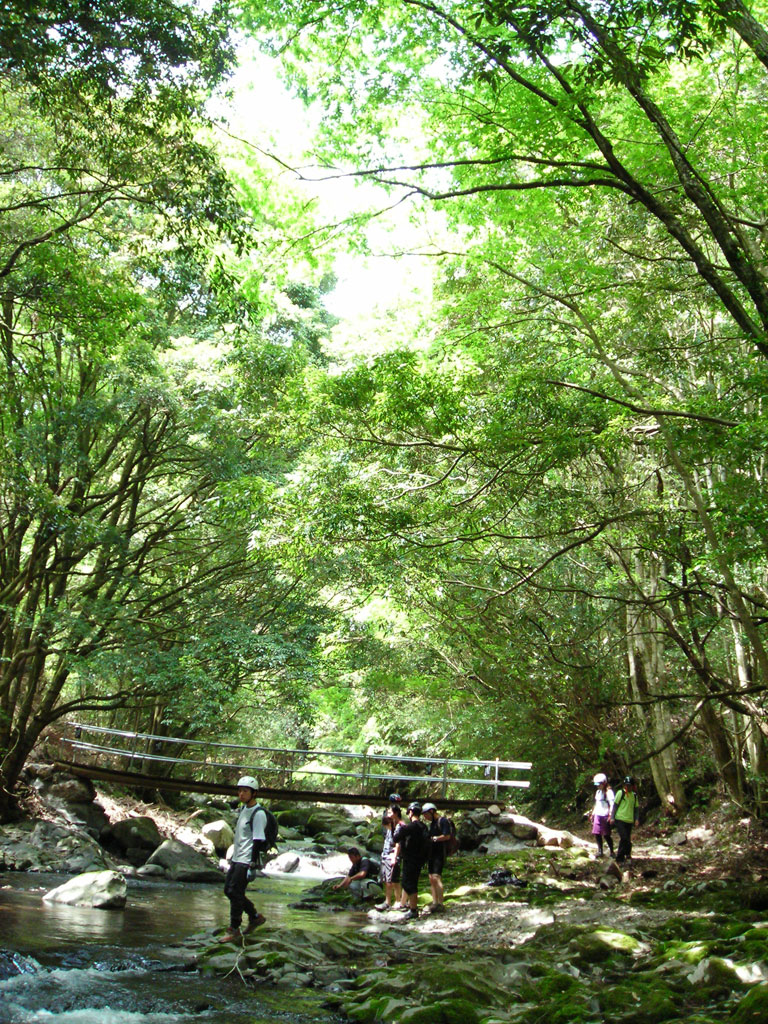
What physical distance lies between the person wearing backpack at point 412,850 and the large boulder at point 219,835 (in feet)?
Result: 21.0

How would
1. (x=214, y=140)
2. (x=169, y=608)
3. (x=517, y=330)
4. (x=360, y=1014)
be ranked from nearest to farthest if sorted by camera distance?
(x=360, y=1014), (x=214, y=140), (x=517, y=330), (x=169, y=608)

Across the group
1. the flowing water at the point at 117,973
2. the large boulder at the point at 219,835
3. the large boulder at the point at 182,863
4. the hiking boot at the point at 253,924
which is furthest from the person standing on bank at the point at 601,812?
the large boulder at the point at 219,835

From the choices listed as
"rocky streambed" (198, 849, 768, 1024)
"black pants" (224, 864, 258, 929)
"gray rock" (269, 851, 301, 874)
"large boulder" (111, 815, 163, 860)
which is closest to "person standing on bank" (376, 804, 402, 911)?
"rocky streambed" (198, 849, 768, 1024)

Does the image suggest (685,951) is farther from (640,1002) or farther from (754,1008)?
(754,1008)

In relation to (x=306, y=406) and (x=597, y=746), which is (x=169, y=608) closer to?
(x=306, y=406)

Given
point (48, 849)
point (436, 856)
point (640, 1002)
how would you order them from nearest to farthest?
point (640, 1002), point (436, 856), point (48, 849)

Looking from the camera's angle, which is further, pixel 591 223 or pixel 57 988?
pixel 591 223

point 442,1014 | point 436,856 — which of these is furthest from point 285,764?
point 442,1014

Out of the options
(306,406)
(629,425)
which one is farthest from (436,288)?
(629,425)

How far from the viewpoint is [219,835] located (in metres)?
15.0

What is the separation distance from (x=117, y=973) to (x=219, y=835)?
9.46 meters

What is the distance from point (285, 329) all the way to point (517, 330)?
658 centimetres

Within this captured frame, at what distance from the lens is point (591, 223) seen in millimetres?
10070

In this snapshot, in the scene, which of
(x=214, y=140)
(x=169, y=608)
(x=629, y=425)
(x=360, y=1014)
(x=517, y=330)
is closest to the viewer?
(x=360, y=1014)
